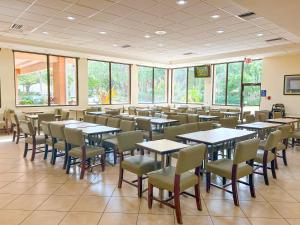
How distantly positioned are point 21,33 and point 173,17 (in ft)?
15.5

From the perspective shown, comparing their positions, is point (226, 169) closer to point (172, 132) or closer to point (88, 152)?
point (172, 132)

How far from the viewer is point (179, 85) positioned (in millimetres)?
14047

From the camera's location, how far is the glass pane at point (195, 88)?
12820mm

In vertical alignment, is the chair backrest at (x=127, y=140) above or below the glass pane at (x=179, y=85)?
below

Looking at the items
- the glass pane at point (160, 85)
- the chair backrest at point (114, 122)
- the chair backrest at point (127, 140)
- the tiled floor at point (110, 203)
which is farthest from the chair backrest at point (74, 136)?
the glass pane at point (160, 85)

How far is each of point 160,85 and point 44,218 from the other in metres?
11.8

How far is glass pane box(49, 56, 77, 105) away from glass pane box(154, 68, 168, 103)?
4910mm

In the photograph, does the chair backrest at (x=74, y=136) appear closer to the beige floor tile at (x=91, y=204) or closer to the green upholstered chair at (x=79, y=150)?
the green upholstered chair at (x=79, y=150)

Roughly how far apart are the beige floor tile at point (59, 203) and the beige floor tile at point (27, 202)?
93 mm

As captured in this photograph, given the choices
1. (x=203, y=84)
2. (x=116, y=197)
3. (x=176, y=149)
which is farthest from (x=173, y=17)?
(x=203, y=84)

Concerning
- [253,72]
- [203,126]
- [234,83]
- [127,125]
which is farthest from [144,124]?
[253,72]

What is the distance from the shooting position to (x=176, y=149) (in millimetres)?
3062

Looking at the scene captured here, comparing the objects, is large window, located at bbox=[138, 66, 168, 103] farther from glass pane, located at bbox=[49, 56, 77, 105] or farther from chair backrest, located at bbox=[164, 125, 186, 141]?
chair backrest, located at bbox=[164, 125, 186, 141]

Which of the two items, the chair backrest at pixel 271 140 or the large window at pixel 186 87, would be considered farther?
the large window at pixel 186 87
